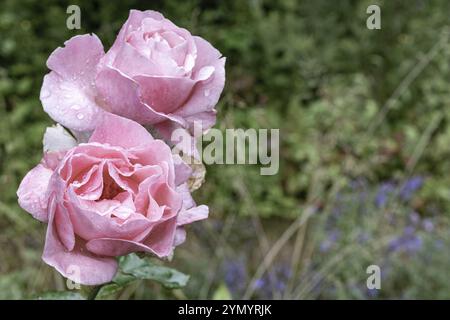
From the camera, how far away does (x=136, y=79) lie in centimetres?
69

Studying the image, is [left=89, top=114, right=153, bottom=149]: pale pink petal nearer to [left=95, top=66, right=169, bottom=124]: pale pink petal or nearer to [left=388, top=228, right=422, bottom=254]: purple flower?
[left=95, top=66, right=169, bottom=124]: pale pink petal

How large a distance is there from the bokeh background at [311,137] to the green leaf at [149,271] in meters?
1.13

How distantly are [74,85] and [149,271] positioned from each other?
0.28m

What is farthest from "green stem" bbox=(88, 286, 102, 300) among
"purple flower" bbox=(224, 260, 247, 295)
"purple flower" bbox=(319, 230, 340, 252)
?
"purple flower" bbox=(319, 230, 340, 252)

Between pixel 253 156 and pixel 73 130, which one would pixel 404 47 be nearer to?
pixel 253 156

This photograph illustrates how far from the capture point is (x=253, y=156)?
2.74 meters

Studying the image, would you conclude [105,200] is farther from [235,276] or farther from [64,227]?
[235,276]

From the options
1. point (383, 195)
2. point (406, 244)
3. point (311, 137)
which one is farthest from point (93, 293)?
point (311, 137)

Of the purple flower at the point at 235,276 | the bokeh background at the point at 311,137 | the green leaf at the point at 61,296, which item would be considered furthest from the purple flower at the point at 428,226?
the green leaf at the point at 61,296

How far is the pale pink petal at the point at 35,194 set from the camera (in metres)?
0.66

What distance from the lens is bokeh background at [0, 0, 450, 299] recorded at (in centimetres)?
238

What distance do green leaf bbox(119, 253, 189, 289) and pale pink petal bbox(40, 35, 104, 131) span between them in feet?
0.68

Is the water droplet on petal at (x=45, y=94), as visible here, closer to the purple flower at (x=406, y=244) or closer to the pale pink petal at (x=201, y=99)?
the pale pink petal at (x=201, y=99)
